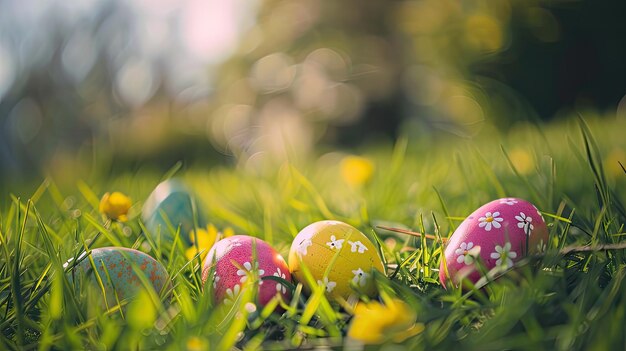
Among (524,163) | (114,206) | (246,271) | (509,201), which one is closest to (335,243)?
(246,271)

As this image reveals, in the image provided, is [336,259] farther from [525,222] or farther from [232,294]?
[525,222]

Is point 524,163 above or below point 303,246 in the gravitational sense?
below

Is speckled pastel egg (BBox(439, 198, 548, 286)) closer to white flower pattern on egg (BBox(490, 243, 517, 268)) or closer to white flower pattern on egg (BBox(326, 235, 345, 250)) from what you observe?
white flower pattern on egg (BBox(490, 243, 517, 268))

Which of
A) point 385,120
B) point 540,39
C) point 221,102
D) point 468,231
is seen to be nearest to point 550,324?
point 468,231

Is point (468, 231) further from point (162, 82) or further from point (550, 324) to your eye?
point (162, 82)

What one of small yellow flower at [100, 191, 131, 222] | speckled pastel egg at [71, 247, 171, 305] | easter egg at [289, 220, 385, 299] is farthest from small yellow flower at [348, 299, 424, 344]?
small yellow flower at [100, 191, 131, 222]

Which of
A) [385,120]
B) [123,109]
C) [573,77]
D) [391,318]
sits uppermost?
[391,318]
